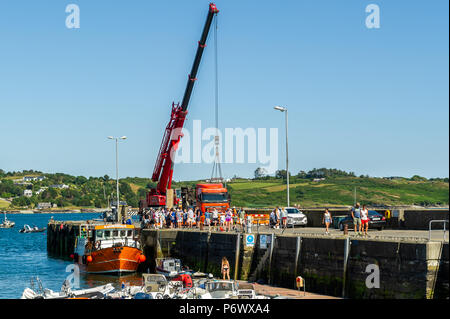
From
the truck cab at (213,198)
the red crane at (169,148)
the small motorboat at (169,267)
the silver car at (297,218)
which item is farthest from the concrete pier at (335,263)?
the red crane at (169,148)

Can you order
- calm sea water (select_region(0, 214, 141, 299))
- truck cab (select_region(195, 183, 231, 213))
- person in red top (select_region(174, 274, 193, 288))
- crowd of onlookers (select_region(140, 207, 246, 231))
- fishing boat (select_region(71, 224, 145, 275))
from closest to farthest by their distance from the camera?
person in red top (select_region(174, 274, 193, 288)) → calm sea water (select_region(0, 214, 141, 299)) → fishing boat (select_region(71, 224, 145, 275)) → crowd of onlookers (select_region(140, 207, 246, 231)) → truck cab (select_region(195, 183, 231, 213))

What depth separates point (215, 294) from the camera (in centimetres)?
2678

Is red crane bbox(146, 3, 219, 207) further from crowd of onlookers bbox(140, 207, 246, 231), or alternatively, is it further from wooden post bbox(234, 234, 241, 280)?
wooden post bbox(234, 234, 241, 280)

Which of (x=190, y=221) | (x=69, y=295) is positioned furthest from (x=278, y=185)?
(x=69, y=295)

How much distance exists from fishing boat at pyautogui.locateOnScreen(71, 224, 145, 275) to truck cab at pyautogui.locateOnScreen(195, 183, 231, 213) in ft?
21.0

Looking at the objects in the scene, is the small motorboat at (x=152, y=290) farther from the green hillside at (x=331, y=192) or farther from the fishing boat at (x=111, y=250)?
the green hillside at (x=331, y=192)

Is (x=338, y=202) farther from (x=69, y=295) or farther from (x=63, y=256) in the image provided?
(x=69, y=295)

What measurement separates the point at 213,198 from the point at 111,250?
10754 millimetres

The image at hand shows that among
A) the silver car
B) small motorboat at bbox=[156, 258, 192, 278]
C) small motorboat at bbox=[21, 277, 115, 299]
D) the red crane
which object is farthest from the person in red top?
the red crane

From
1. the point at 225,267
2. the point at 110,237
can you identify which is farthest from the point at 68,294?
the point at 110,237

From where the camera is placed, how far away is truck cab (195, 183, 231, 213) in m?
51.9

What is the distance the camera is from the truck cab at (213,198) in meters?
51.9
